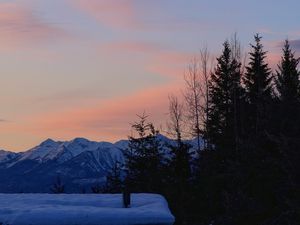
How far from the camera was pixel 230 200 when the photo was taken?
19.5 metres

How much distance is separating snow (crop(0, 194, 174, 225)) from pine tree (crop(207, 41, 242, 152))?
2301 centimetres

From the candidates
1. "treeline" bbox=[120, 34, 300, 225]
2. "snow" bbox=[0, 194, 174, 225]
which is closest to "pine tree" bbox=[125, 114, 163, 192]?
"treeline" bbox=[120, 34, 300, 225]

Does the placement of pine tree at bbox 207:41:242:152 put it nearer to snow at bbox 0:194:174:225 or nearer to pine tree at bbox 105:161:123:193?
pine tree at bbox 105:161:123:193

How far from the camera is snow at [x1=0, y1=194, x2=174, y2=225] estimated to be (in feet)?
45.7

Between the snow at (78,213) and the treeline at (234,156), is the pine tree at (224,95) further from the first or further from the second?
the snow at (78,213)

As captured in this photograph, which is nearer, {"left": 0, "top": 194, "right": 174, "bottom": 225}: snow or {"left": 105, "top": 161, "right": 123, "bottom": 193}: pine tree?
{"left": 0, "top": 194, "right": 174, "bottom": 225}: snow

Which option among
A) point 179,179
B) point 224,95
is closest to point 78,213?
point 179,179

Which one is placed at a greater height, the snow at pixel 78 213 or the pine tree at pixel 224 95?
the pine tree at pixel 224 95

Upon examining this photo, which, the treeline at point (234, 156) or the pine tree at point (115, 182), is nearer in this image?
the treeline at point (234, 156)

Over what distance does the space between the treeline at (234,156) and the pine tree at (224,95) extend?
6cm

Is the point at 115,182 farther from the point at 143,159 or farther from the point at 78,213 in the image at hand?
the point at 78,213

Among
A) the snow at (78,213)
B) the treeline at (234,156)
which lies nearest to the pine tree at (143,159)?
the treeline at (234,156)

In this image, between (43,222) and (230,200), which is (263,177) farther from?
(43,222)

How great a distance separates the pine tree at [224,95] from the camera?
40.5 metres
